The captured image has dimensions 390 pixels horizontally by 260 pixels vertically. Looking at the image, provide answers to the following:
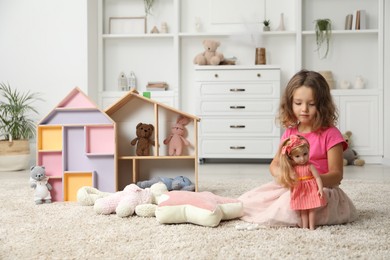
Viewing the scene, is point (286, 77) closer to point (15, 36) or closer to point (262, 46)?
point (262, 46)

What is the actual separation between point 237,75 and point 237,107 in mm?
314

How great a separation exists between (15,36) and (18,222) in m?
3.44

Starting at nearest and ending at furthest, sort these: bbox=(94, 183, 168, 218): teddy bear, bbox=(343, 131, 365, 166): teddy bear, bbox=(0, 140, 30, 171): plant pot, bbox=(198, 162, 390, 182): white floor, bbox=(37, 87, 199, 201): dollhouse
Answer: bbox=(94, 183, 168, 218): teddy bear → bbox=(37, 87, 199, 201): dollhouse → bbox=(198, 162, 390, 182): white floor → bbox=(0, 140, 30, 171): plant pot → bbox=(343, 131, 365, 166): teddy bear

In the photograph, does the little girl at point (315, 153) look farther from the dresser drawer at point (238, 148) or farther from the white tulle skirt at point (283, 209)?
the dresser drawer at point (238, 148)

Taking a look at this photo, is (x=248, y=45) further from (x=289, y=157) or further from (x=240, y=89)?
(x=289, y=157)

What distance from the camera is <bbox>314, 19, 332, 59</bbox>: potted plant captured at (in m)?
5.29

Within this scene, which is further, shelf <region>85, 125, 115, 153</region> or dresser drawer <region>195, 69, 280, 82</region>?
dresser drawer <region>195, 69, 280, 82</region>

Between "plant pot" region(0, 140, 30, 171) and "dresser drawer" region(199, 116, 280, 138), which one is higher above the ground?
"dresser drawer" region(199, 116, 280, 138)

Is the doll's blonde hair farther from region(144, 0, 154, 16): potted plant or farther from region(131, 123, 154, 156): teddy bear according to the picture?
region(144, 0, 154, 16): potted plant

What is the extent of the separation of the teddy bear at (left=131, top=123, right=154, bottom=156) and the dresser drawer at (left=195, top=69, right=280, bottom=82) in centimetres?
235

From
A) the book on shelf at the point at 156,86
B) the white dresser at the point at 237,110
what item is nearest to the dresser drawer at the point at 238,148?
the white dresser at the point at 237,110

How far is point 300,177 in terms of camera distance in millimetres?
1879

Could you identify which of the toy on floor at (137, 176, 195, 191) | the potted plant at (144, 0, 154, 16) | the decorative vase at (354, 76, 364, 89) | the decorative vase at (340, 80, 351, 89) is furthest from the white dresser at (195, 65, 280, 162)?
the toy on floor at (137, 176, 195, 191)

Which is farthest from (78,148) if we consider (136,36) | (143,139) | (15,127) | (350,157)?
(350,157)
